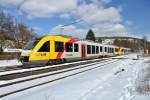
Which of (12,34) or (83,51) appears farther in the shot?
(12,34)

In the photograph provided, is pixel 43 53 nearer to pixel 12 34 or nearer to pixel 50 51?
pixel 50 51

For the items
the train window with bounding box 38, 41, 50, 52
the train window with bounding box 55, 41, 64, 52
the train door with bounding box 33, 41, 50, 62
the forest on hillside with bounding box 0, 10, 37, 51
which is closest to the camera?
the train door with bounding box 33, 41, 50, 62

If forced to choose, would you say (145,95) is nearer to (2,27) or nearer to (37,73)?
(37,73)

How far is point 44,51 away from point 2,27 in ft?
130

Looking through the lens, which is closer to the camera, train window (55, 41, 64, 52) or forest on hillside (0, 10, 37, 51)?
train window (55, 41, 64, 52)

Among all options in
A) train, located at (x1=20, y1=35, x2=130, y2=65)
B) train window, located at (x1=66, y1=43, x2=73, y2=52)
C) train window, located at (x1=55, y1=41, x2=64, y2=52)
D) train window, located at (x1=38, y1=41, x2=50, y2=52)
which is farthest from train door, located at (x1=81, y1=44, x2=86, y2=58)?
train window, located at (x1=38, y1=41, x2=50, y2=52)

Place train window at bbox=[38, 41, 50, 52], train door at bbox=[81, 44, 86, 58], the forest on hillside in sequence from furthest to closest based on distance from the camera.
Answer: the forest on hillside → train door at bbox=[81, 44, 86, 58] → train window at bbox=[38, 41, 50, 52]

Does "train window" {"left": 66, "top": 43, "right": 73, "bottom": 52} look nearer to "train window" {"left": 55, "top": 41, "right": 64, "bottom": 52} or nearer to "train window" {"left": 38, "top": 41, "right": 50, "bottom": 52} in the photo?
"train window" {"left": 55, "top": 41, "right": 64, "bottom": 52}

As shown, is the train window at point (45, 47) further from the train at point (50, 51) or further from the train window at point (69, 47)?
the train window at point (69, 47)

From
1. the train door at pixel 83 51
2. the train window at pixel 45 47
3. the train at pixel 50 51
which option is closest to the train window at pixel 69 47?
the train at pixel 50 51

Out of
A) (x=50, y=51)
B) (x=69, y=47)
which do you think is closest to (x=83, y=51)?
(x=69, y=47)

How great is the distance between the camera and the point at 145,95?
29.6 ft

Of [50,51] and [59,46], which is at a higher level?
[59,46]

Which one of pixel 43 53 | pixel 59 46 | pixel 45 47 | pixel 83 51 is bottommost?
pixel 43 53
